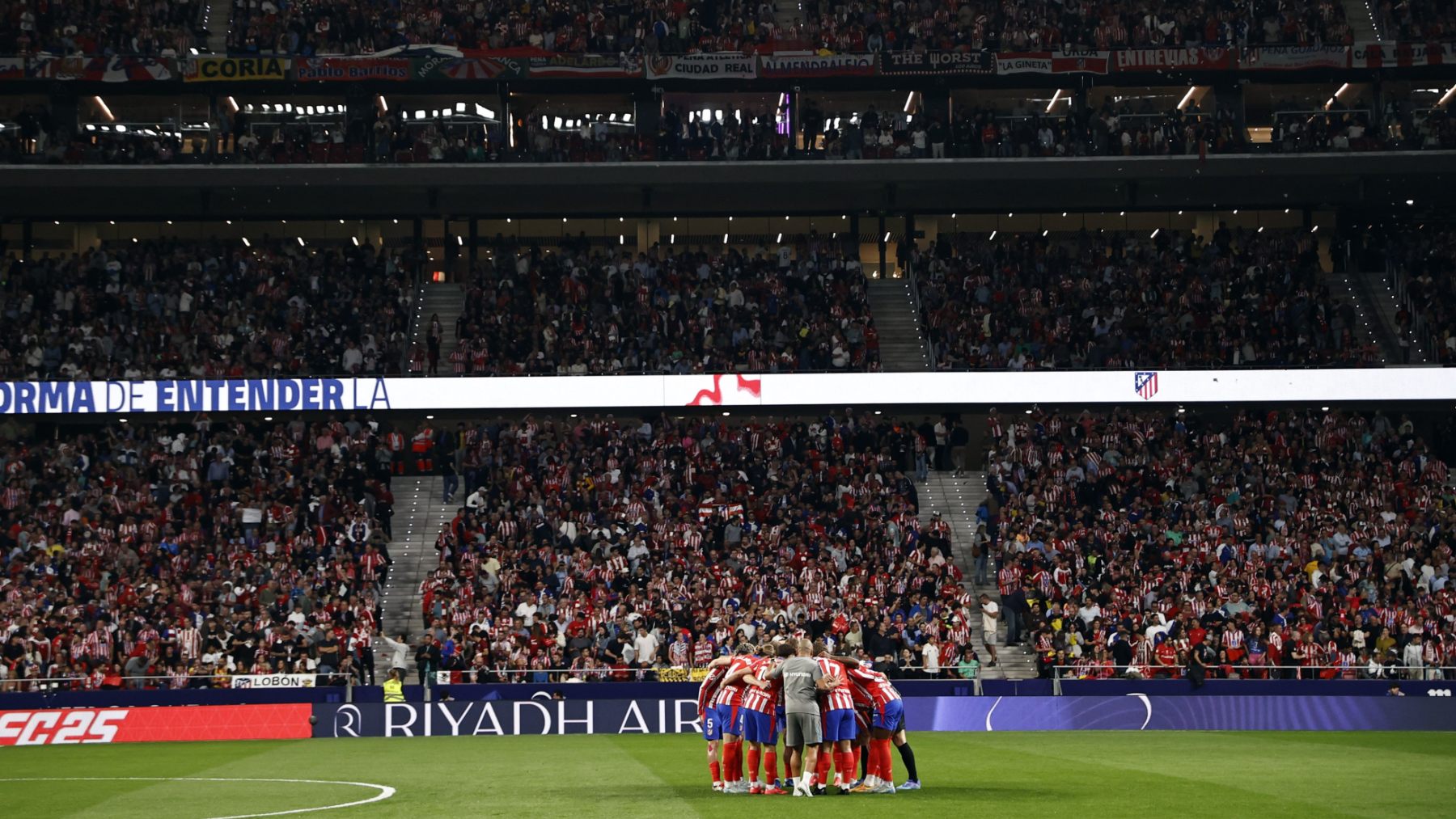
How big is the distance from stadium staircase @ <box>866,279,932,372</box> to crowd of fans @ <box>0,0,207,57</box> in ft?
65.5

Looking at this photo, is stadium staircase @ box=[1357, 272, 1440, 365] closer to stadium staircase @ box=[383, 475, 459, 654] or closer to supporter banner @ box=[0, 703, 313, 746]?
stadium staircase @ box=[383, 475, 459, 654]

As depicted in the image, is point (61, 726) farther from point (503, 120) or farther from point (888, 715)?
point (503, 120)

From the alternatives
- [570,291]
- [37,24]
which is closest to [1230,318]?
[570,291]

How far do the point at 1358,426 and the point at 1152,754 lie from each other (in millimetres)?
21785

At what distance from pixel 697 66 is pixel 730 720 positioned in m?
32.1

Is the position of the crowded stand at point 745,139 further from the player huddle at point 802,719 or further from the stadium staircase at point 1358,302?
the player huddle at point 802,719

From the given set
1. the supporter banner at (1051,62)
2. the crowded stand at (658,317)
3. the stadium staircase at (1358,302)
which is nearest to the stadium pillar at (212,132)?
the crowded stand at (658,317)

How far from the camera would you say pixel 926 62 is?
46781 millimetres

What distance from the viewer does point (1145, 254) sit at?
1869 inches

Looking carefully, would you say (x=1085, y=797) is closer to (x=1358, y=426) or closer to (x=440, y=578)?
(x=440, y=578)

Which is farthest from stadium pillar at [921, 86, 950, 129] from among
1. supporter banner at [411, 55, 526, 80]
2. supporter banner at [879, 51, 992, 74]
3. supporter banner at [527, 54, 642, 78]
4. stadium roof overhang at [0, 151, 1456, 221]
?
supporter banner at [411, 55, 526, 80]

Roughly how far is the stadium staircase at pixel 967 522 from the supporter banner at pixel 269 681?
44.1ft

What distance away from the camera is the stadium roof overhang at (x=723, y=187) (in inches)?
1797

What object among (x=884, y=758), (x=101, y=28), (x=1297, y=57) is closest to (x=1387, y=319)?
(x=1297, y=57)
